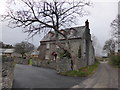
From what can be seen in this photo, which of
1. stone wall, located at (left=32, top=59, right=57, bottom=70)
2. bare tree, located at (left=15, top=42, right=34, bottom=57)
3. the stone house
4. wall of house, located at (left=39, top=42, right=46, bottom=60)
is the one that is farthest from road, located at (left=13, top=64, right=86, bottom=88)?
bare tree, located at (left=15, top=42, right=34, bottom=57)

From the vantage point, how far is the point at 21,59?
36.9m

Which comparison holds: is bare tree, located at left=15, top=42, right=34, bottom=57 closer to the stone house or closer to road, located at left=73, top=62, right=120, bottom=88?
the stone house

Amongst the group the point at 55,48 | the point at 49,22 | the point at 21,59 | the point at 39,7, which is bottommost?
the point at 21,59

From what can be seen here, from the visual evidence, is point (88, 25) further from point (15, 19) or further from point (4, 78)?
point (4, 78)

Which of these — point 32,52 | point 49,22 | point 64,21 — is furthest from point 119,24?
point 32,52

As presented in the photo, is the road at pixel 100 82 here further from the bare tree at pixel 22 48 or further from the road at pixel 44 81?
the bare tree at pixel 22 48

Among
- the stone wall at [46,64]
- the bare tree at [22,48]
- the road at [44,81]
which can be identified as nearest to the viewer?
the road at [44,81]

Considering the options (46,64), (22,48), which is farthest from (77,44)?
(22,48)

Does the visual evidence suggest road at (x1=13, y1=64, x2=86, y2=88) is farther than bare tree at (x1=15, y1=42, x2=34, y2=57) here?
No

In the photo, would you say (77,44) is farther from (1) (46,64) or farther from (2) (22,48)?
(2) (22,48)

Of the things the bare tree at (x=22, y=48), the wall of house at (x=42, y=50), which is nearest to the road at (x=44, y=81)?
the wall of house at (x=42, y=50)

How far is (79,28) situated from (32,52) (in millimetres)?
35499

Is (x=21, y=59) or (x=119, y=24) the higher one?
(x=119, y=24)

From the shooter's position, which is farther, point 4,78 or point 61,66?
point 61,66
